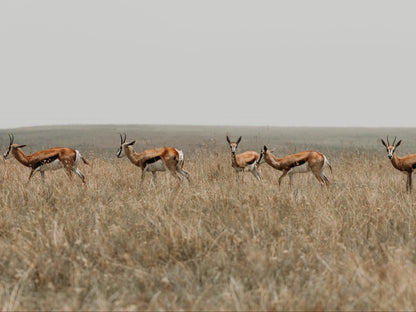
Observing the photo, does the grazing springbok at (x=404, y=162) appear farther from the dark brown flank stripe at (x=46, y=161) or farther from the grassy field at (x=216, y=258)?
the dark brown flank stripe at (x=46, y=161)

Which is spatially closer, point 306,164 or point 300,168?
point 300,168

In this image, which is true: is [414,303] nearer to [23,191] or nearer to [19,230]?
[19,230]

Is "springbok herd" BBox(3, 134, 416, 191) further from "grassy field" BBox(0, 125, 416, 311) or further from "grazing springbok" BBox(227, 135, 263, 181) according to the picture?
"grassy field" BBox(0, 125, 416, 311)

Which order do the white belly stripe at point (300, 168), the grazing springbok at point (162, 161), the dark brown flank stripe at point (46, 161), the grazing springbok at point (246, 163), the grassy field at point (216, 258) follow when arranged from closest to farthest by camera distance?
1. the grassy field at point (216, 258)
2. the white belly stripe at point (300, 168)
3. the dark brown flank stripe at point (46, 161)
4. the grazing springbok at point (162, 161)
5. the grazing springbok at point (246, 163)

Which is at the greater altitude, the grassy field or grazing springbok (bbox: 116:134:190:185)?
grazing springbok (bbox: 116:134:190:185)

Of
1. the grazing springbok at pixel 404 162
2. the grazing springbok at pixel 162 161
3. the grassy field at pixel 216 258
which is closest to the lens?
the grassy field at pixel 216 258

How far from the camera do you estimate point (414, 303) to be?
3.60m

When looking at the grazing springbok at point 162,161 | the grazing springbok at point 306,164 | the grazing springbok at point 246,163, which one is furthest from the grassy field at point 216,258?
the grazing springbok at point 246,163

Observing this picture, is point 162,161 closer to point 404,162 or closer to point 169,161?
point 169,161

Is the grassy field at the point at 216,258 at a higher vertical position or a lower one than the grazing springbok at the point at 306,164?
lower

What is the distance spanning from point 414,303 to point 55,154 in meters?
9.50

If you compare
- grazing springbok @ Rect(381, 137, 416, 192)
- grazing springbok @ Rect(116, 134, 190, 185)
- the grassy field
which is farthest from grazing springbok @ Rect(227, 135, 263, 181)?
the grassy field

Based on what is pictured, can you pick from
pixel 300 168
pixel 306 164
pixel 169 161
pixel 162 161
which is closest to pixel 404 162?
pixel 306 164

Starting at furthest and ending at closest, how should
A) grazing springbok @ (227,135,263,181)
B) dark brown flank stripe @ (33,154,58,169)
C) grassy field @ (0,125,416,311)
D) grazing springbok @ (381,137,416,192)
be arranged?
grazing springbok @ (227,135,263,181), dark brown flank stripe @ (33,154,58,169), grazing springbok @ (381,137,416,192), grassy field @ (0,125,416,311)
